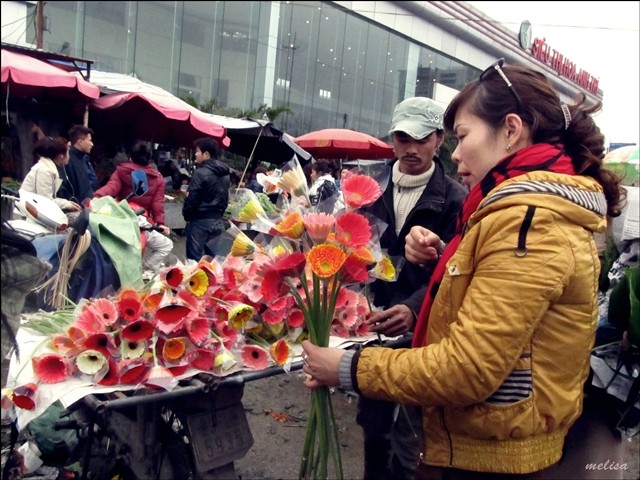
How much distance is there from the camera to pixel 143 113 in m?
8.05

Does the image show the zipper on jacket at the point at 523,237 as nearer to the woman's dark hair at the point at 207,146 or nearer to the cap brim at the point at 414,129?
the cap brim at the point at 414,129

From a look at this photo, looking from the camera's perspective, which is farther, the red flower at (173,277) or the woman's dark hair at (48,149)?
the woman's dark hair at (48,149)

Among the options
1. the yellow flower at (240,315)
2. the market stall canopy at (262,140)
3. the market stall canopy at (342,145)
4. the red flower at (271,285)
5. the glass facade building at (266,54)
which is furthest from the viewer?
the market stall canopy at (342,145)

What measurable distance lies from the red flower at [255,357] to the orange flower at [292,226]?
0.39 m

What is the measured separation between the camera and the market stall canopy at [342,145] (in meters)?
11.0

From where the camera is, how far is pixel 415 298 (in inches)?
81.0

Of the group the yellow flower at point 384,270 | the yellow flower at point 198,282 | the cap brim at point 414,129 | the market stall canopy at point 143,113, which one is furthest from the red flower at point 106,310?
the market stall canopy at point 143,113

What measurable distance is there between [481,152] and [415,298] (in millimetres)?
832

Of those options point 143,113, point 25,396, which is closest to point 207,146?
point 143,113

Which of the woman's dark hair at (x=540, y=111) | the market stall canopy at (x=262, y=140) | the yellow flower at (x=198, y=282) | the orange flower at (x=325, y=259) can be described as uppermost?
the market stall canopy at (x=262, y=140)

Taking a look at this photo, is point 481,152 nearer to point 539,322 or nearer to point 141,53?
point 539,322

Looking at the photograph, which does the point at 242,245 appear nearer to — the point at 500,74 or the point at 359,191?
the point at 359,191

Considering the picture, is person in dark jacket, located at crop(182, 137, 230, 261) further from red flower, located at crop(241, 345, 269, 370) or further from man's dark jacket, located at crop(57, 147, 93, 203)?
red flower, located at crop(241, 345, 269, 370)

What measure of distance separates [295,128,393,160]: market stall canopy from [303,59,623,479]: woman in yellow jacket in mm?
9643
